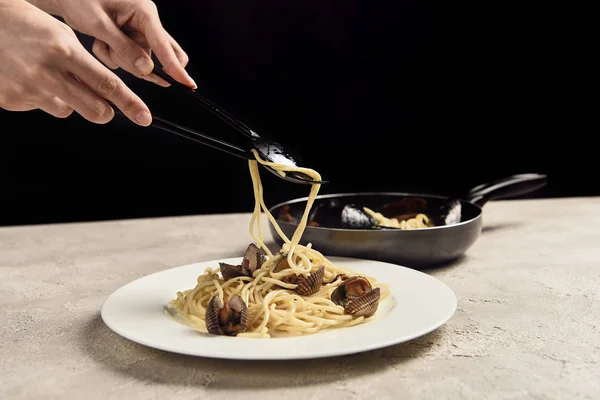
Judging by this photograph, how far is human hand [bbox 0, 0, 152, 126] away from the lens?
1690 millimetres

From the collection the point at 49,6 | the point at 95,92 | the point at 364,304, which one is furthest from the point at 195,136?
the point at 49,6

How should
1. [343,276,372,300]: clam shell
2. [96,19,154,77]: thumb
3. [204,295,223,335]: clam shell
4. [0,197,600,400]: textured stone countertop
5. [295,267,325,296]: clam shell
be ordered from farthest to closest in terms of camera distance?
[96,19,154,77]: thumb, [295,267,325,296]: clam shell, [343,276,372,300]: clam shell, [204,295,223,335]: clam shell, [0,197,600,400]: textured stone countertop

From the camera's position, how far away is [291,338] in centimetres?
160

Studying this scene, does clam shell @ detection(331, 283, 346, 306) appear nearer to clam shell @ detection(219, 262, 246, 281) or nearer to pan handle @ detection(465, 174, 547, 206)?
clam shell @ detection(219, 262, 246, 281)

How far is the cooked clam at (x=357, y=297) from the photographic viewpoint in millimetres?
1785

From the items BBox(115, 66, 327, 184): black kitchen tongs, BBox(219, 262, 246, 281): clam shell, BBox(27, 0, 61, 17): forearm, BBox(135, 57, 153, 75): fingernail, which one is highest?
BBox(27, 0, 61, 17): forearm

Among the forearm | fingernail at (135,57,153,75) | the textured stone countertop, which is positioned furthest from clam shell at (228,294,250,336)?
the forearm

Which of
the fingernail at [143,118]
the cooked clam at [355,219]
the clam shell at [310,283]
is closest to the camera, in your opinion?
the fingernail at [143,118]

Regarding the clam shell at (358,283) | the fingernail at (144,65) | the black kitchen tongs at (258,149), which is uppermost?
the fingernail at (144,65)

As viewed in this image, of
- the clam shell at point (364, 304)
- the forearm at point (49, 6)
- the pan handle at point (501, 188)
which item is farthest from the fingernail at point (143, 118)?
the pan handle at point (501, 188)

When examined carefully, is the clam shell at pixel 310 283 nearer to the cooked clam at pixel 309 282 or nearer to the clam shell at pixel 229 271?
the cooked clam at pixel 309 282

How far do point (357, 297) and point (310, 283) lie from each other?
9.6 inches

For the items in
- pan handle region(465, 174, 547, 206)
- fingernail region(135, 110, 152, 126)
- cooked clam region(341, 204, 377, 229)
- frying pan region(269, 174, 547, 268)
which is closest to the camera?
fingernail region(135, 110, 152, 126)

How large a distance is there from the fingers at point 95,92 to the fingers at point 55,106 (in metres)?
0.10
